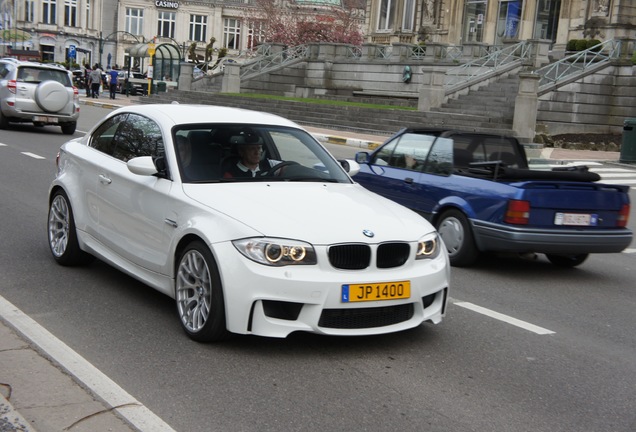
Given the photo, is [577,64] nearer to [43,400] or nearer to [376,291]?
[376,291]

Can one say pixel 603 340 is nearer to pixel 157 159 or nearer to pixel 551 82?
pixel 157 159

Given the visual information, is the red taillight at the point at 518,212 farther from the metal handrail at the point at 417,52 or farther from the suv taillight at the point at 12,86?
the metal handrail at the point at 417,52

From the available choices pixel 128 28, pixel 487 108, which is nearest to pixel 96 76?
pixel 487 108

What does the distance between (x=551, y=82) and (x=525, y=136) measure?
9.98ft

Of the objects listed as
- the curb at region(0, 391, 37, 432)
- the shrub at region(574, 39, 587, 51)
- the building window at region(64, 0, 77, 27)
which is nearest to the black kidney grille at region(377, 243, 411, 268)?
the curb at region(0, 391, 37, 432)

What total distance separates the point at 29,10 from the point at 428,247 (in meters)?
102

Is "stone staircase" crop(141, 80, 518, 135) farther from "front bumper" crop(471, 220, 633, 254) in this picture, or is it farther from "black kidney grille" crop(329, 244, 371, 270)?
"black kidney grille" crop(329, 244, 371, 270)

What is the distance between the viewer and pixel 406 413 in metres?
4.75

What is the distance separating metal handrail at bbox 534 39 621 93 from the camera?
1222 inches

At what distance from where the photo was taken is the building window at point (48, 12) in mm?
99750

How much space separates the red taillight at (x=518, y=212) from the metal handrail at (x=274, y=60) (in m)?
38.8

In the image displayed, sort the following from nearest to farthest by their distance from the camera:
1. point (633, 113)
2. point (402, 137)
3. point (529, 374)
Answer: point (529, 374) → point (402, 137) → point (633, 113)

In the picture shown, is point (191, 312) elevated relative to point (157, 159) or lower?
lower

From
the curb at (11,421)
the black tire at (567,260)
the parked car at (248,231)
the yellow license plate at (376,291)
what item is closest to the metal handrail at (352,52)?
the black tire at (567,260)
